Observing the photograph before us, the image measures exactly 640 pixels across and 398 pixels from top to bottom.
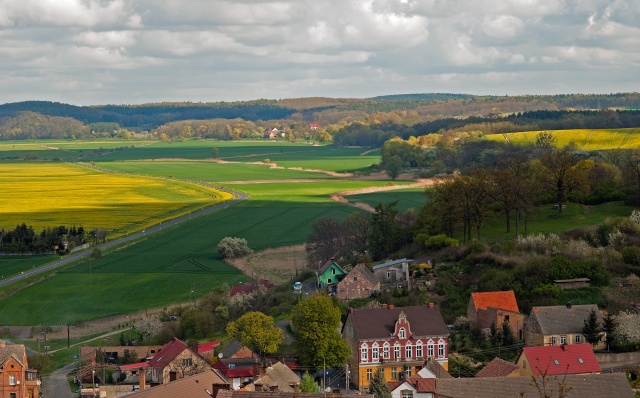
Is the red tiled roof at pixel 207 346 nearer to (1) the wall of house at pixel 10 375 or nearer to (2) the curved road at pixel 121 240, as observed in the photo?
(1) the wall of house at pixel 10 375

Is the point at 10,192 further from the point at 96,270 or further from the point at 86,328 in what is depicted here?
the point at 86,328

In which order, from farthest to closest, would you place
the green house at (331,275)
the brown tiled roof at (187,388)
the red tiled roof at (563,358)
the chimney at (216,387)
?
1. the green house at (331,275)
2. the red tiled roof at (563,358)
3. the chimney at (216,387)
4. the brown tiled roof at (187,388)

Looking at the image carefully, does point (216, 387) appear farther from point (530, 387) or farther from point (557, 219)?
point (557, 219)

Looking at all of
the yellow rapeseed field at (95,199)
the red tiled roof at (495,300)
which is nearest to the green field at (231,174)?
the yellow rapeseed field at (95,199)

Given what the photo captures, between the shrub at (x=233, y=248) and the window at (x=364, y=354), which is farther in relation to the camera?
the shrub at (x=233, y=248)

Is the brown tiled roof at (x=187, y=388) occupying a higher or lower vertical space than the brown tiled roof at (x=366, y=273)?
higher

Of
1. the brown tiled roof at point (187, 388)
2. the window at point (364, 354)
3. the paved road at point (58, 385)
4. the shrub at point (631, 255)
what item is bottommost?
the paved road at point (58, 385)

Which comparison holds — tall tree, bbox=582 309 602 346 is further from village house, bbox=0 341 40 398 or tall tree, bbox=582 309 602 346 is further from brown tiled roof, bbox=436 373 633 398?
village house, bbox=0 341 40 398
